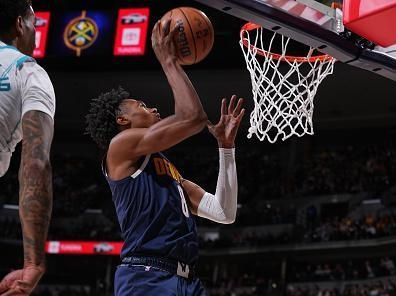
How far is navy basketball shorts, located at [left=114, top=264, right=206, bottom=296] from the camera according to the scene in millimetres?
3132

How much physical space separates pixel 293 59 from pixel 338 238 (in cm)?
1126

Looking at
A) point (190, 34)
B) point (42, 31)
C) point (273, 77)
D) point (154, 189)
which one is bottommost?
point (154, 189)

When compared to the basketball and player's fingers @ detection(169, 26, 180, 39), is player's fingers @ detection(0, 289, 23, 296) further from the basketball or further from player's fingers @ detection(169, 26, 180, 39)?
the basketball

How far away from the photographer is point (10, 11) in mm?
2080

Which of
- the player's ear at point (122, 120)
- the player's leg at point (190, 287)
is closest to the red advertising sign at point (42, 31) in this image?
the player's ear at point (122, 120)

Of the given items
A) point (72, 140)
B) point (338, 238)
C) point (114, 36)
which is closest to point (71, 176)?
point (72, 140)

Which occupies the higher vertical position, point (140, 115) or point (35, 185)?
point (140, 115)

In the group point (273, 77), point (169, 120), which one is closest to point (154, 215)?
point (169, 120)

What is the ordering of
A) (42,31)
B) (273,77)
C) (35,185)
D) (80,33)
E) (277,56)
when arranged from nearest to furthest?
(35,185) → (273,77) → (277,56) → (42,31) → (80,33)

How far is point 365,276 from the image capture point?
15.4 meters

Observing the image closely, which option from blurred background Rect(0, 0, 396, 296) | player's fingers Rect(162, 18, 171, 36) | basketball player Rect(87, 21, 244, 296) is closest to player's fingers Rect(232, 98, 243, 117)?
basketball player Rect(87, 21, 244, 296)

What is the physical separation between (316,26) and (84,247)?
14.5m

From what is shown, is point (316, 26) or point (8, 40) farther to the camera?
point (316, 26)

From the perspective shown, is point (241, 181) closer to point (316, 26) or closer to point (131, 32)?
point (131, 32)
